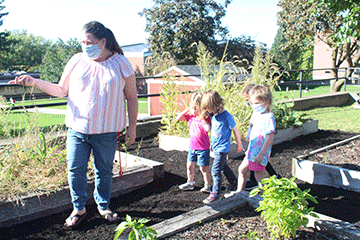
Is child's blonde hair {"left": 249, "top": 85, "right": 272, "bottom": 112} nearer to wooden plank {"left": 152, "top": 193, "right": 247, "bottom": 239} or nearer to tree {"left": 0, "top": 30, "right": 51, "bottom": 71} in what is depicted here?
wooden plank {"left": 152, "top": 193, "right": 247, "bottom": 239}

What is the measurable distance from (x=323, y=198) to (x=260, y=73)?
2920mm

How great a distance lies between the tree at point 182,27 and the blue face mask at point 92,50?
2542cm

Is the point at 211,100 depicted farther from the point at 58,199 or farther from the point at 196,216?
the point at 58,199

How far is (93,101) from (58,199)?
1002 mm

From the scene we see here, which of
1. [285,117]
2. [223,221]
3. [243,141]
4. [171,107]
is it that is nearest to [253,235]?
[223,221]

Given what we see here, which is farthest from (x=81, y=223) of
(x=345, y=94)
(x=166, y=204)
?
(x=345, y=94)

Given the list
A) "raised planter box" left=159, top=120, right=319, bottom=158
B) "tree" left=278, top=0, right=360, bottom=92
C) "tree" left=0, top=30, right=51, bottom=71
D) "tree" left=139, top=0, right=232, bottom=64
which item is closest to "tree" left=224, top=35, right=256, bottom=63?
"tree" left=139, top=0, right=232, bottom=64

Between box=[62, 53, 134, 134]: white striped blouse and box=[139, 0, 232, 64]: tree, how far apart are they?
25381 mm

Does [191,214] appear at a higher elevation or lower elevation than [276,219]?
lower

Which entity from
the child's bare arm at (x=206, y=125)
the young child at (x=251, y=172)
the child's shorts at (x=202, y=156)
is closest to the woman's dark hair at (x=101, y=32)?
the child's bare arm at (x=206, y=125)

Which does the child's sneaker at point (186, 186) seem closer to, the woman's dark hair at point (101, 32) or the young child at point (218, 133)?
the young child at point (218, 133)

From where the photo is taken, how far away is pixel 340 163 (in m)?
4.00

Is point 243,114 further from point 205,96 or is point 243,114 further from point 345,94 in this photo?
point 345,94

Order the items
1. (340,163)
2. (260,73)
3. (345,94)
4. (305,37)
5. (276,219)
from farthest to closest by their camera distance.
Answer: (305,37)
(345,94)
(260,73)
(340,163)
(276,219)
